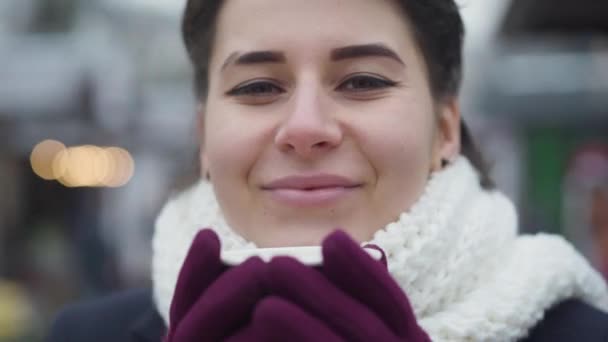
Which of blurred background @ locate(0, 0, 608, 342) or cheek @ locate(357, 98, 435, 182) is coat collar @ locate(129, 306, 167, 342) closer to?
cheek @ locate(357, 98, 435, 182)

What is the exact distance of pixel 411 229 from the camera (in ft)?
4.74

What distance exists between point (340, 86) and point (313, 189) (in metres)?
0.19

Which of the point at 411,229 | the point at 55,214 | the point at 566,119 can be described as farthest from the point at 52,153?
the point at 411,229

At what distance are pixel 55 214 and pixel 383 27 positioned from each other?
292 inches

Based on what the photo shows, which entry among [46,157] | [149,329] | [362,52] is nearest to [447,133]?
[362,52]

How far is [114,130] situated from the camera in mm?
6945

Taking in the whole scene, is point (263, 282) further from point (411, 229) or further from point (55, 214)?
point (55, 214)

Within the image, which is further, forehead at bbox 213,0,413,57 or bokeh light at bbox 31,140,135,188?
bokeh light at bbox 31,140,135,188

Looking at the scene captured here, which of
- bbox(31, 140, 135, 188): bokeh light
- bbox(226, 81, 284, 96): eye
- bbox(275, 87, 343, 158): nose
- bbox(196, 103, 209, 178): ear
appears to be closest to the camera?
bbox(275, 87, 343, 158): nose

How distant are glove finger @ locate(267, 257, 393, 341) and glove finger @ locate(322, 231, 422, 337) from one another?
0.07 feet

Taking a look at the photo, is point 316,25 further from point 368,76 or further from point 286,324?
point 286,324

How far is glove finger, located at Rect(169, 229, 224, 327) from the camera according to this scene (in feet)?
3.76

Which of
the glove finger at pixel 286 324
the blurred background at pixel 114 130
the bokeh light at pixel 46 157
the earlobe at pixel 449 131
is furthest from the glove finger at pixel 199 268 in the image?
the bokeh light at pixel 46 157

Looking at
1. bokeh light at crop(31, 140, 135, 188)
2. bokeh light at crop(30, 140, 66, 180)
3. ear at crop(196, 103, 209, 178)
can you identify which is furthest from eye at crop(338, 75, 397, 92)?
bokeh light at crop(31, 140, 135, 188)
